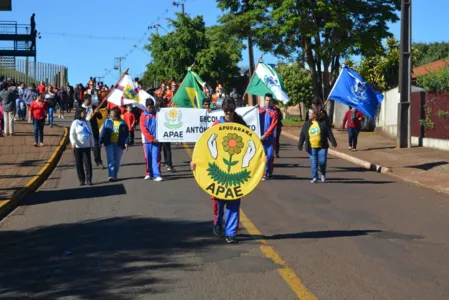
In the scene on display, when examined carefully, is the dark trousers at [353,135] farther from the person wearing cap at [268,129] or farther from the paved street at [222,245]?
the paved street at [222,245]

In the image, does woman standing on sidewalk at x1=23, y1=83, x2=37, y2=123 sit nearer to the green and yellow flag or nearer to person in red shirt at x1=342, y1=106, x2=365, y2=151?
the green and yellow flag

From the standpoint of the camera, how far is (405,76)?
23.8 meters

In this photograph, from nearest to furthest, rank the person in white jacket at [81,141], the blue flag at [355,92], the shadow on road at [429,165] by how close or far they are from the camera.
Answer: the person in white jacket at [81,141] → the blue flag at [355,92] → the shadow on road at [429,165]

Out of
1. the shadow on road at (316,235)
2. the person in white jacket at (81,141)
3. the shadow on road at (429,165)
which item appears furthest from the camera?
the shadow on road at (429,165)

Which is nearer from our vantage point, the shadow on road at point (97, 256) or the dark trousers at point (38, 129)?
the shadow on road at point (97, 256)

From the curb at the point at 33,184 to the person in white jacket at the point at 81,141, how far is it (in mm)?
1063

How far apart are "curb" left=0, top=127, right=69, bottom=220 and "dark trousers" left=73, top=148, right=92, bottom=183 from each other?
1008 mm

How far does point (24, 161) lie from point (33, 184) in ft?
14.1

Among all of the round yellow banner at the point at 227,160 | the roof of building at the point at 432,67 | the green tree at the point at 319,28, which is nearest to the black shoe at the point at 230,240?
the round yellow banner at the point at 227,160

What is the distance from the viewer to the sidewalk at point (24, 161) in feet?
47.0

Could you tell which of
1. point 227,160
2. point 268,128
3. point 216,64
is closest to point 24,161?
point 268,128

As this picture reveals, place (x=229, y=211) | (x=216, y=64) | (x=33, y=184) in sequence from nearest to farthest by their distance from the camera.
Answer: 1. (x=229, y=211)
2. (x=33, y=184)
3. (x=216, y=64)

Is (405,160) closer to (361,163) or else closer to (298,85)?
(361,163)

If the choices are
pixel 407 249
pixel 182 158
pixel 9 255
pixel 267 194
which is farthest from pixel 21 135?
pixel 407 249
